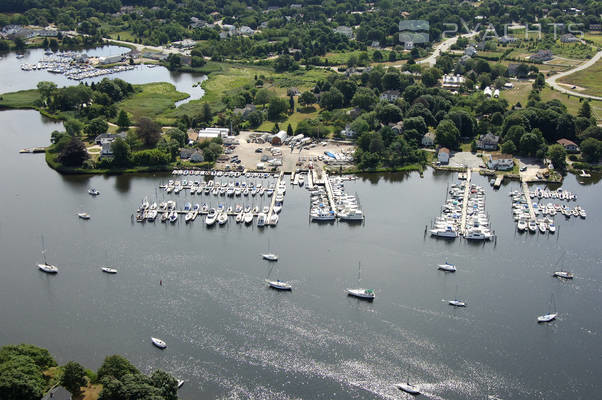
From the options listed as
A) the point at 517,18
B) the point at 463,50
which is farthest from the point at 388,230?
the point at 517,18

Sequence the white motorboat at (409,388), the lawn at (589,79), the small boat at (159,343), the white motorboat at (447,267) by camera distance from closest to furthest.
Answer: the white motorboat at (409,388) < the small boat at (159,343) < the white motorboat at (447,267) < the lawn at (589,79)

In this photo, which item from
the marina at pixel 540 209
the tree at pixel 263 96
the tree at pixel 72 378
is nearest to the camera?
the tree at pixel 72 378

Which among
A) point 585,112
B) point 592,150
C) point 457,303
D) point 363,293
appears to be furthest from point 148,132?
point 585,112

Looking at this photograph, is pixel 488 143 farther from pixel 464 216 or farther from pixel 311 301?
pixel 311 301

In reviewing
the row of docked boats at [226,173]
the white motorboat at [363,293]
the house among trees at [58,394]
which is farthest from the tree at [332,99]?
the house among trees at [58,394]

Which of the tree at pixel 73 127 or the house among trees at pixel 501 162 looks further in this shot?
the tree at pixel 73 127

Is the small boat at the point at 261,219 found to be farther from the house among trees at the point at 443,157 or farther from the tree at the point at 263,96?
the tree at the point at 263,96

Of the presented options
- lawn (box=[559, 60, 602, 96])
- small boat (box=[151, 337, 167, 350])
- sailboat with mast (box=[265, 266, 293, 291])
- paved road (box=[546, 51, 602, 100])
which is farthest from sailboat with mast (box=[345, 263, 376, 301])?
lawn (box=[559, 60, 602, 96])

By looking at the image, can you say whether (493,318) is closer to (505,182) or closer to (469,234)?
(469,234)
